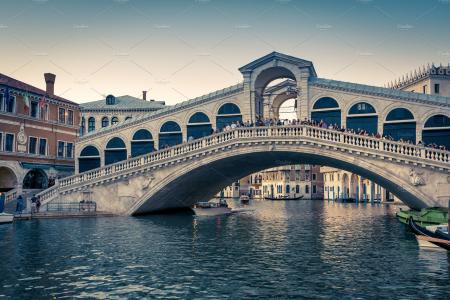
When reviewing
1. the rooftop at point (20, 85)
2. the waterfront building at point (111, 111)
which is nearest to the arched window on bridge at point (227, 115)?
the rooftop at point (20, 85)

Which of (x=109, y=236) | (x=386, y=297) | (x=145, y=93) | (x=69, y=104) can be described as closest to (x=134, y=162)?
(x=109, y=236)

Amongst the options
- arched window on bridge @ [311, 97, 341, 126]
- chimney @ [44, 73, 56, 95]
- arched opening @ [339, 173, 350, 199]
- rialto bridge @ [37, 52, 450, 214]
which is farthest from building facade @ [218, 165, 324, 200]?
chimney @ [44, 73, 56, 95]

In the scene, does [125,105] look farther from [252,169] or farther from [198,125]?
[252,169]

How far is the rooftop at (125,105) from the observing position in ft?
189

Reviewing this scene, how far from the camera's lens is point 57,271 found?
1555 cm

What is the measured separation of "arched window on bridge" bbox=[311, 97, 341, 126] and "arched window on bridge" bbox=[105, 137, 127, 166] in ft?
58.7

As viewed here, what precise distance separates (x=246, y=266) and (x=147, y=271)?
11.7 ft

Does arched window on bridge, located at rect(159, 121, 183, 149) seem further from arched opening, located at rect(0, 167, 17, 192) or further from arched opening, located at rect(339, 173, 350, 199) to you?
arched opening, located at rect(339, 173, 350, 199)

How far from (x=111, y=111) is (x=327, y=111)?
30892 millimetres

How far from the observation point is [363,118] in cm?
3719

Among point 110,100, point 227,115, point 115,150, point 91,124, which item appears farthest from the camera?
point 110,100

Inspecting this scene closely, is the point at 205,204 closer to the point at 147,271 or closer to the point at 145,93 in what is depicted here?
the point at 147,271

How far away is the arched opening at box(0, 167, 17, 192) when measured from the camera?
41.5 m

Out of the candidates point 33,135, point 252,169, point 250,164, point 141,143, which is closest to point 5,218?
point 33,135
